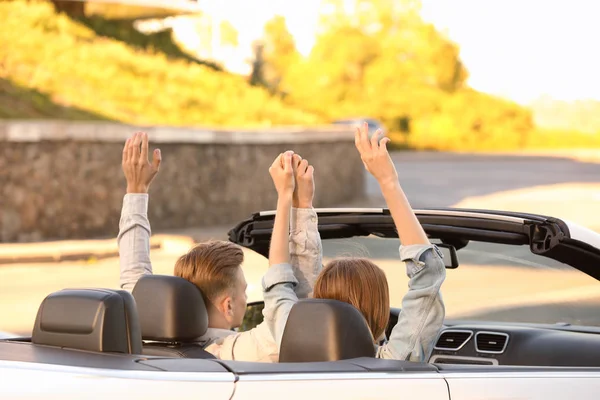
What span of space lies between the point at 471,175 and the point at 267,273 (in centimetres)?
3278

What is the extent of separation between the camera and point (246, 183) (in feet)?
66.6

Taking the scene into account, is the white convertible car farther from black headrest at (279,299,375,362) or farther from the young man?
the young man

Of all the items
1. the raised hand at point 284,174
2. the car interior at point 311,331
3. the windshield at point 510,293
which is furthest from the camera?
the windshield at point 510,293

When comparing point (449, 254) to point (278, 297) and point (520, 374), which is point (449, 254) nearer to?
point (278, 297)

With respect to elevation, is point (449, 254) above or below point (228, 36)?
below

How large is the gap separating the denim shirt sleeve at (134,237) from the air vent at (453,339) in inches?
53.9

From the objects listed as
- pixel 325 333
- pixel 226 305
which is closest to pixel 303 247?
pixel 226 305

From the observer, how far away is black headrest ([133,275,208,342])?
323cm

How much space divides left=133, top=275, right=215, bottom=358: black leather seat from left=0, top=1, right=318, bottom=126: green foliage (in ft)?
67.2

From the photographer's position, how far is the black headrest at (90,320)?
8.84 feet

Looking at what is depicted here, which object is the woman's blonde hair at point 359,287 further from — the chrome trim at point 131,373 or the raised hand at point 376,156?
the chrome trim at point 131,373

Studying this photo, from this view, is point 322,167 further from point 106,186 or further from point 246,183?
point 106,186

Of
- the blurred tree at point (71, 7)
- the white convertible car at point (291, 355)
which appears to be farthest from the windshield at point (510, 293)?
the blurred tree at point (71, 7)

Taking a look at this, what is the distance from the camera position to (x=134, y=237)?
156 inches
